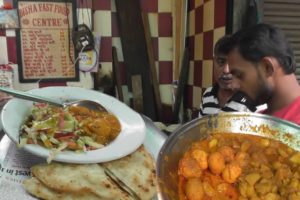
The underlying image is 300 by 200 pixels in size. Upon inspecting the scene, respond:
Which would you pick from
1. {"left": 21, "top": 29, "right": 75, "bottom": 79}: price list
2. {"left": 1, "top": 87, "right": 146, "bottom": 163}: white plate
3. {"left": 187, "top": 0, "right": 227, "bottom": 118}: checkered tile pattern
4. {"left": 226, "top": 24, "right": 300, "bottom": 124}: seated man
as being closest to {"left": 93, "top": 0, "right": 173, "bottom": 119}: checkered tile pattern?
{"left": 187, "top": 0, "right": 227, "bottom": 118}: checkered tile pattern

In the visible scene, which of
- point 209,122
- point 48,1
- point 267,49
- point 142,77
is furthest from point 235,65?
point 48,1

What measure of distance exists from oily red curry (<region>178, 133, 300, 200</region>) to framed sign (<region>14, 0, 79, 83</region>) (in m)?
1.64

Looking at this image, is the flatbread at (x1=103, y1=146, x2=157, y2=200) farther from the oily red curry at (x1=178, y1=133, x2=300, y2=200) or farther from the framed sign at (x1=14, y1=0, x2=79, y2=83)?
the framed sign at (x1=14, y1=0, x2=79, y2=83)

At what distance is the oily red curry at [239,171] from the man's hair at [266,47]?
389 mm

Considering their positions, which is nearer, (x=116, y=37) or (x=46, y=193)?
(x=46, y=193)

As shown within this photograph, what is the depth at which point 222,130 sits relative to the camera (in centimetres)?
83

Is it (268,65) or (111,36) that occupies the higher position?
(111,36)

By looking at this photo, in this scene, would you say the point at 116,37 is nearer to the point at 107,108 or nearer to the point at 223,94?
the point at 223,94

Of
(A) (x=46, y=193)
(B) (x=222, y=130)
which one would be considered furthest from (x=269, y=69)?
(A) (x=46, y=193)

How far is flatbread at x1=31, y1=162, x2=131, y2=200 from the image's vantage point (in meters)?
0.82

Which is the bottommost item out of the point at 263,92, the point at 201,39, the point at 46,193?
the point at 46,193

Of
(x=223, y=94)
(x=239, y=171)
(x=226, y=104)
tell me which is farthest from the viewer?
(x=223, y=94)

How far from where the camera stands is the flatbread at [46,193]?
0.81m

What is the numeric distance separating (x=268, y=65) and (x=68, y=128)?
0.78m
